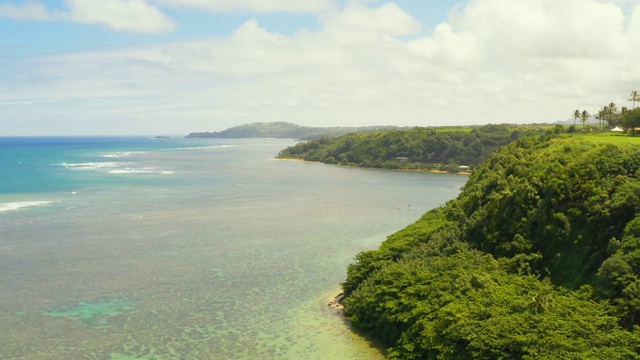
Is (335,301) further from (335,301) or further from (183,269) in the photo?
(183,269)

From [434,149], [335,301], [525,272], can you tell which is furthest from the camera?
[434,149]

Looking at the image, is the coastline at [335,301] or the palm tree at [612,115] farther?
the palm tree at [612,115]

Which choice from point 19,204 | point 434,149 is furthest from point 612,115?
point 19,204

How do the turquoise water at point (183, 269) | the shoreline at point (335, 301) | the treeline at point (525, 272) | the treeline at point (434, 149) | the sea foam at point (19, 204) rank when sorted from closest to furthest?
the treeline at point (525, 272) < the turquoise water at point (183, 269) < the shoreline at point (335, 301) < the sea foam at point (19, 204) < the treeline at point (434, 149)

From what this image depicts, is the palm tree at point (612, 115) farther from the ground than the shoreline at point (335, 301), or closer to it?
farther from the ground

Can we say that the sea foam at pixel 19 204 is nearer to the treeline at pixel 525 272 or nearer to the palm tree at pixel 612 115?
the treeline at pixel 525 272

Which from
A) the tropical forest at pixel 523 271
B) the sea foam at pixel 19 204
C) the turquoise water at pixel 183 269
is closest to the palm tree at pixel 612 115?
the turquoise water at pixel 183 269

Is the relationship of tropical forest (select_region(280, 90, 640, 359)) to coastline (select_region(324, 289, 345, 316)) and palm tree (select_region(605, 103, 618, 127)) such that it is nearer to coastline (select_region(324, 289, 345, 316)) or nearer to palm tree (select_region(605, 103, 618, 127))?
coastline (select_region(324, 289, 345, 316))
